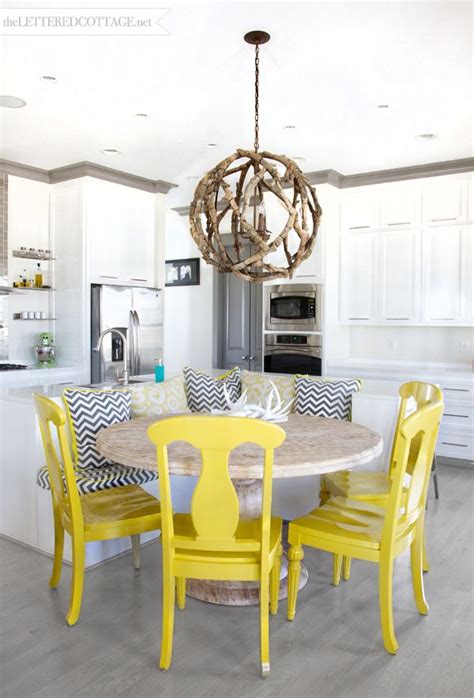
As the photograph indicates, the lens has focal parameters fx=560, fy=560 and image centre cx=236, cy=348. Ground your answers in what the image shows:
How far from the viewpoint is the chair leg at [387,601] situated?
2014mm

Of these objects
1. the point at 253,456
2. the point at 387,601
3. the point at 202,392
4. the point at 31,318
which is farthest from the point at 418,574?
the point at 31,318

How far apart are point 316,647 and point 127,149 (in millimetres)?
4127

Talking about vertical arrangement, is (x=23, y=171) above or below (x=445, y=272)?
above

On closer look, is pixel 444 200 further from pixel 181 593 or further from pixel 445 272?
pixel 181 593

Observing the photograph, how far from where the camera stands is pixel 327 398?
343cm

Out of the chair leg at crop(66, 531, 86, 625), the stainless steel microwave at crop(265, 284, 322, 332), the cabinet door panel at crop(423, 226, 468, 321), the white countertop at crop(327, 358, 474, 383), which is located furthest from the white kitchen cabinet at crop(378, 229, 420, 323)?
the chair leg at crop(66, 531, 86, 625)

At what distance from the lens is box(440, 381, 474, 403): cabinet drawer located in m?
4.67

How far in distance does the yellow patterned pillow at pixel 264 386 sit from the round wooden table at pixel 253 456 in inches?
29.5

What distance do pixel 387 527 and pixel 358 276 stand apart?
12.8ft

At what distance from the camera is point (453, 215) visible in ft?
16.6

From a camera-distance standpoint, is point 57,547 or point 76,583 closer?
point 76,583

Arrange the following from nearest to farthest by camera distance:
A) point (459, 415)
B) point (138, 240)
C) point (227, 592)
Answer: point (227, 592), point (459, 415), point (138, 240)

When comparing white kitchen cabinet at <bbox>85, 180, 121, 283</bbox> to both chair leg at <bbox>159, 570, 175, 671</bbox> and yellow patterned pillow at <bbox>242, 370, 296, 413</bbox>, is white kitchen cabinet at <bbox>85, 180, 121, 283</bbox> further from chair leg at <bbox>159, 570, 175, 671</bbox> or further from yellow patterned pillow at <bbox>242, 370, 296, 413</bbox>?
chair leg at <bbox>159, 570, 175, 671</bbox>

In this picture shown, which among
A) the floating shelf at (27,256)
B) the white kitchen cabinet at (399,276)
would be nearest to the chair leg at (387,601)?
the white kitchen cabinet at (399,276)
